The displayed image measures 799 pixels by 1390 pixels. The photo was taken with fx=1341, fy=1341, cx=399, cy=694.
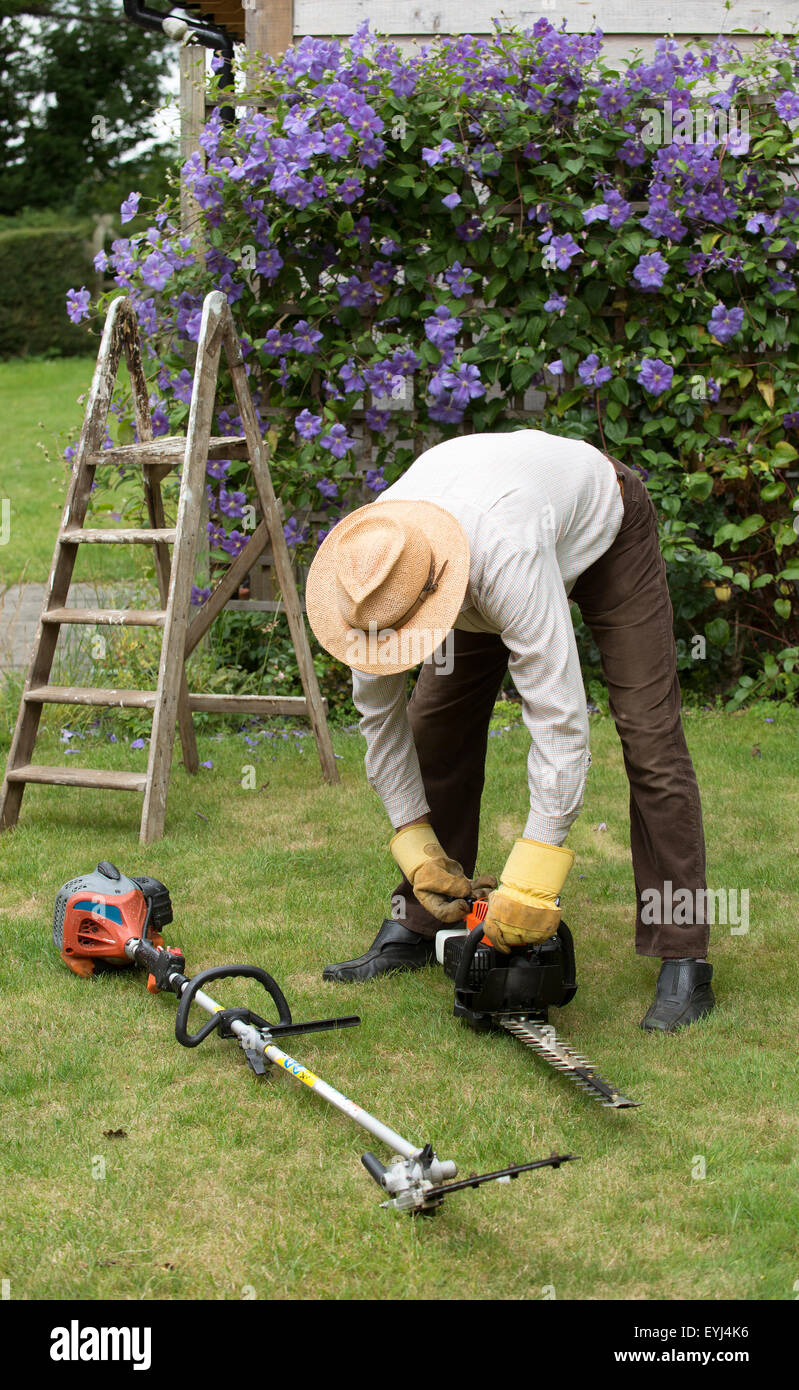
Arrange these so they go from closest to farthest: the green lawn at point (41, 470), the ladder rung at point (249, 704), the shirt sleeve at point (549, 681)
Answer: the shirt sleeve at point (549, 681) → the ladder rung at point (249, 704) → the green lawn at point (41, 470)

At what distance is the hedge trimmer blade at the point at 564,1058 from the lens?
8.48 ft

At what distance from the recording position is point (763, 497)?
561cm

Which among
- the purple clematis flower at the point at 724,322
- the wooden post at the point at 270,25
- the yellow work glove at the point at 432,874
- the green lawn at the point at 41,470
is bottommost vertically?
the green lawn at the point at 41,470

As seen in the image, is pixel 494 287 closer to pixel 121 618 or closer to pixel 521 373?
pixel 521 373

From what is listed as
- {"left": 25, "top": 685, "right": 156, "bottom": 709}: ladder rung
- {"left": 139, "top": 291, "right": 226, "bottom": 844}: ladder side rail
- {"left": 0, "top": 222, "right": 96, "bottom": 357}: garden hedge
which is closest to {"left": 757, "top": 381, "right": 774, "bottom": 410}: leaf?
{"left": 139, "top": 291, "right": 226, "bottom": 844}: ladder side rail

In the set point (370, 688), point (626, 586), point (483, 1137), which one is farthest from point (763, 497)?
point (483, 1137)

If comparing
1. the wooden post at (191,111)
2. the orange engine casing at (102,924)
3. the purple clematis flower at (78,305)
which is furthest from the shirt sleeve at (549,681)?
the wooden post at (191,111)

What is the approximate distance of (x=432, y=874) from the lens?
303 cm

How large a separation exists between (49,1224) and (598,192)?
4653 millimetres

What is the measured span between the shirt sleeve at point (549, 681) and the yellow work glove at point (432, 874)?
14.7 inches

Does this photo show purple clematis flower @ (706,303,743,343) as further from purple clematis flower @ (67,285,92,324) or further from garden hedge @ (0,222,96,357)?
garden hedge @ (0,222,96,357)

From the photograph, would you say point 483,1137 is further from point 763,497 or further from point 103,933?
point 763,497

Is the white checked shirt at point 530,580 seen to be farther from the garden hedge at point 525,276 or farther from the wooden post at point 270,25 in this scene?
the wooden post at point 270,25

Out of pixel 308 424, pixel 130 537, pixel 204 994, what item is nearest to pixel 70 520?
pixel 130 537
